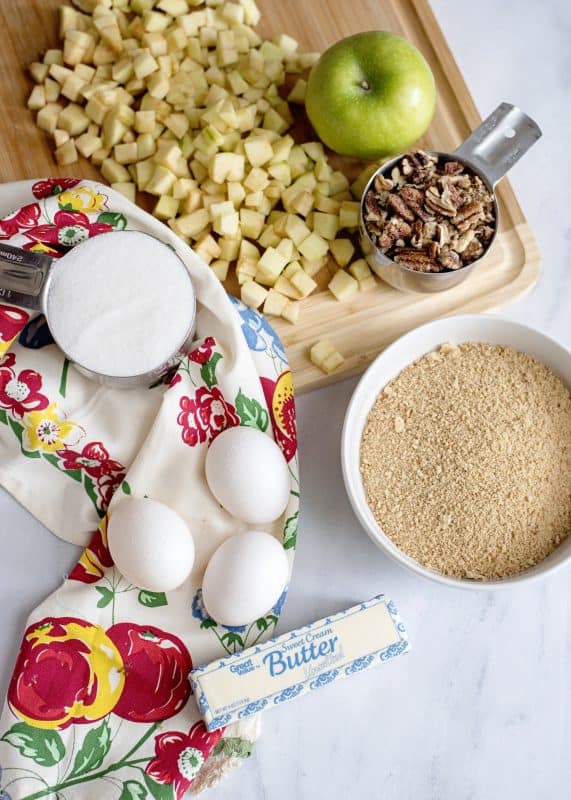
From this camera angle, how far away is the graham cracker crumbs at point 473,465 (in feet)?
4.20

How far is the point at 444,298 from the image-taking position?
1424mm

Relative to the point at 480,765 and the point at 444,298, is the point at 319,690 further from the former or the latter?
the point at 444,298

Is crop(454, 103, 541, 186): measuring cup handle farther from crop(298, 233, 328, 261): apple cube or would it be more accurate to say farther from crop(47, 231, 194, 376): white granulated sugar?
crop(47, 231, 194, 376): white granulated sugar

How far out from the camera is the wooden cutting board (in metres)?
1.40

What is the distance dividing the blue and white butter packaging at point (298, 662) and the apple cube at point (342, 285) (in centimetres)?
49

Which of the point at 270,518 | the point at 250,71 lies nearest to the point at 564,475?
the point at 270,518

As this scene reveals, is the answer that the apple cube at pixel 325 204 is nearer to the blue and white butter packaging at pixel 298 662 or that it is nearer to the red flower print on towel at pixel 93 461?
the red flower print on towel at pixel 93 461

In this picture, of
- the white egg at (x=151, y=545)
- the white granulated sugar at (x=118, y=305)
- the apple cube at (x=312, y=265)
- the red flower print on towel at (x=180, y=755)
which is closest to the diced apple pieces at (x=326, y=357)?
the apple cube at (x=312, y=265)

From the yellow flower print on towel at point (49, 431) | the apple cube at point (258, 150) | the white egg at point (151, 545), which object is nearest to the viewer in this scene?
the white egg at point (151, 545)

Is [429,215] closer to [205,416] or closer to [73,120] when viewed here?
[205,416]

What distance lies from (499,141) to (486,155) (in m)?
0.03

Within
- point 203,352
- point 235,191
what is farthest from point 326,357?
point 235,191

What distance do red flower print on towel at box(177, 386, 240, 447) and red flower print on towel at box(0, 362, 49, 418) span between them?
0.69 ft

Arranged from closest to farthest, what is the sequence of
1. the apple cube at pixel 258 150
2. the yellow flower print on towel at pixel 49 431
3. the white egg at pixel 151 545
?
the white egg at pixel 151 545, the yellow flower print on towel at pixel 49 431, the apple cube at pixel 258 150
